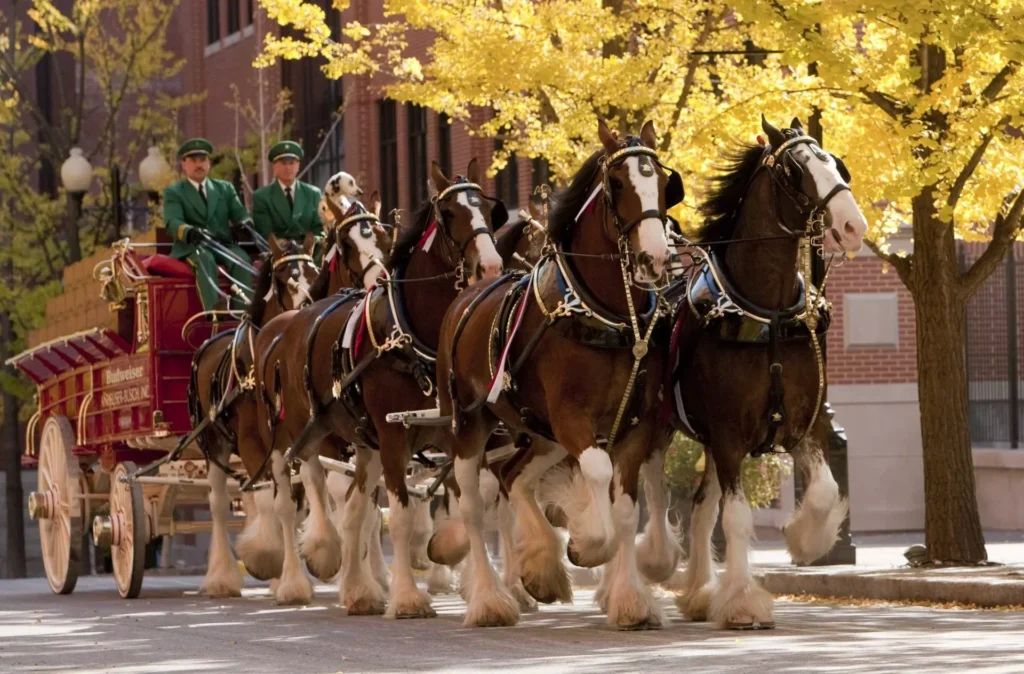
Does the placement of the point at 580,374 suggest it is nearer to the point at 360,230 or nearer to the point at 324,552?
the point at 324,552

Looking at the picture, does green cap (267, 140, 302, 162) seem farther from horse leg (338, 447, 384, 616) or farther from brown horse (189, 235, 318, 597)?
horse leg (338, 447, 384, 616)

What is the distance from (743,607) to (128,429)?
7672 mm

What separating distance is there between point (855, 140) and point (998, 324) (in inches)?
322

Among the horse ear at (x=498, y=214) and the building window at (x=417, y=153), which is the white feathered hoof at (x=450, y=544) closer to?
the horse ear at (x=498, y=214)

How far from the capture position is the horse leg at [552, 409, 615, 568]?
37.1 feet

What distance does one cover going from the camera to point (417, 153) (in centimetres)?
3603

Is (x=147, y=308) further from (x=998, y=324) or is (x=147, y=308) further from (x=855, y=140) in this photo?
(x=998, y=324)

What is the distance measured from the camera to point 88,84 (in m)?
45.9

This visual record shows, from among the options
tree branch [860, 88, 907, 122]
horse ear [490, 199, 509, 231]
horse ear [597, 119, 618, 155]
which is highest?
tree branch [860, 88, 907, 122]

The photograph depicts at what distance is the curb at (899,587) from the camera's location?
1416cm

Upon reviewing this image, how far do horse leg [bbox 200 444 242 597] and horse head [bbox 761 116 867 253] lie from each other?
6784 millimetres

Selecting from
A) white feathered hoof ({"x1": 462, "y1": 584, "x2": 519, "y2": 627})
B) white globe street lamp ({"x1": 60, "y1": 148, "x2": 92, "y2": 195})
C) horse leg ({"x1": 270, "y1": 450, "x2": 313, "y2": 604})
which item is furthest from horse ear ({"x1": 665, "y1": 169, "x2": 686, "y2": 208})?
white globe street lamp ({"x1": 60, "y1": 148, "x2": 92, "y2": 195})

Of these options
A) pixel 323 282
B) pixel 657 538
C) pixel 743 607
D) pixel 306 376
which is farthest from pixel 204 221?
pixel 743 607

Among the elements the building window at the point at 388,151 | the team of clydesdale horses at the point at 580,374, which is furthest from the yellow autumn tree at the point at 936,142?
the building window at the point at 388,151
